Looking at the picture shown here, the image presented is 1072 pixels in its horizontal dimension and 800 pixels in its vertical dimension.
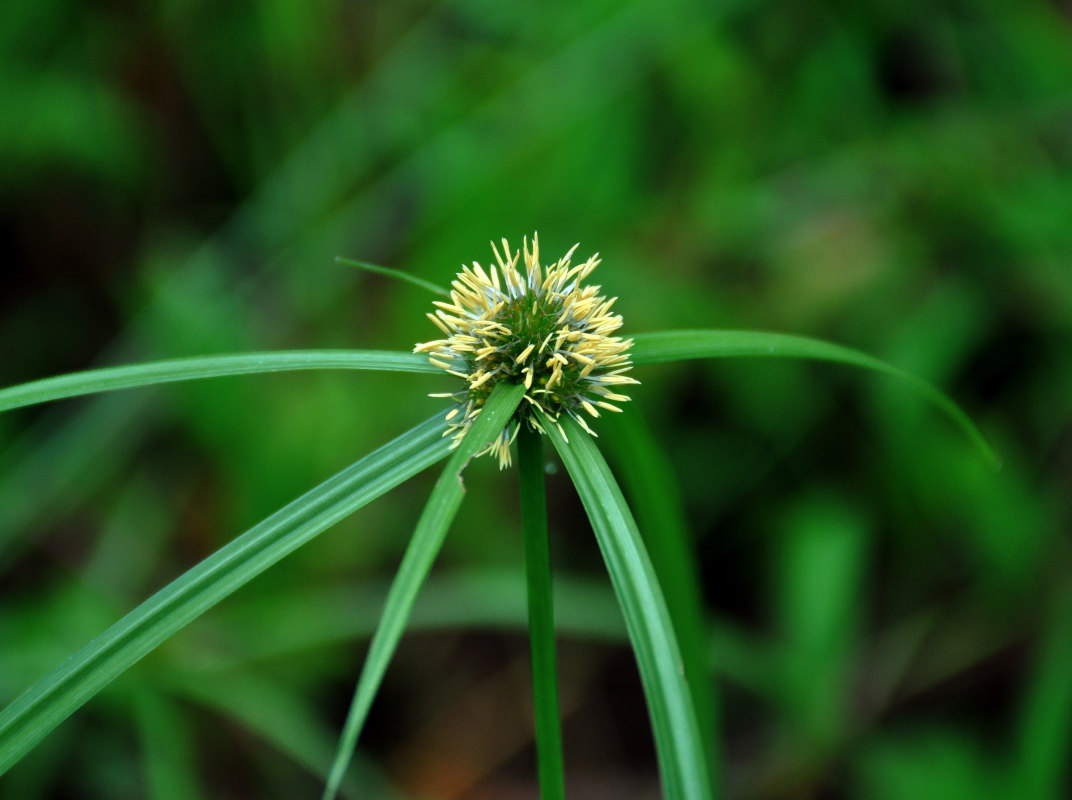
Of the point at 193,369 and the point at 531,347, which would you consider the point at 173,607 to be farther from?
the point at 531,347

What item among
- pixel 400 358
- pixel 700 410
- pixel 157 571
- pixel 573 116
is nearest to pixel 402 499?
pixel 157 571

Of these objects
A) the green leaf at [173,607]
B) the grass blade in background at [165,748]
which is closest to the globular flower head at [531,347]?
the green leaf at [173,607]

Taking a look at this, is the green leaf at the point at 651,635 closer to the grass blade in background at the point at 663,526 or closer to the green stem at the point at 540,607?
the green stem at the point at 540,607

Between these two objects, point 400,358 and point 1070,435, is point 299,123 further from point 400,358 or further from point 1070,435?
point 1070,435

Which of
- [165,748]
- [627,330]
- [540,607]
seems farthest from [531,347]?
[165,748]

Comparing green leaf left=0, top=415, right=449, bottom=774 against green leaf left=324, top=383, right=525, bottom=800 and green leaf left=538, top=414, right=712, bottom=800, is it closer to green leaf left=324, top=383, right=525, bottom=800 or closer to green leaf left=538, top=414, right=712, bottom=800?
green leaf left=324, top=383, right=525, bottom=800
